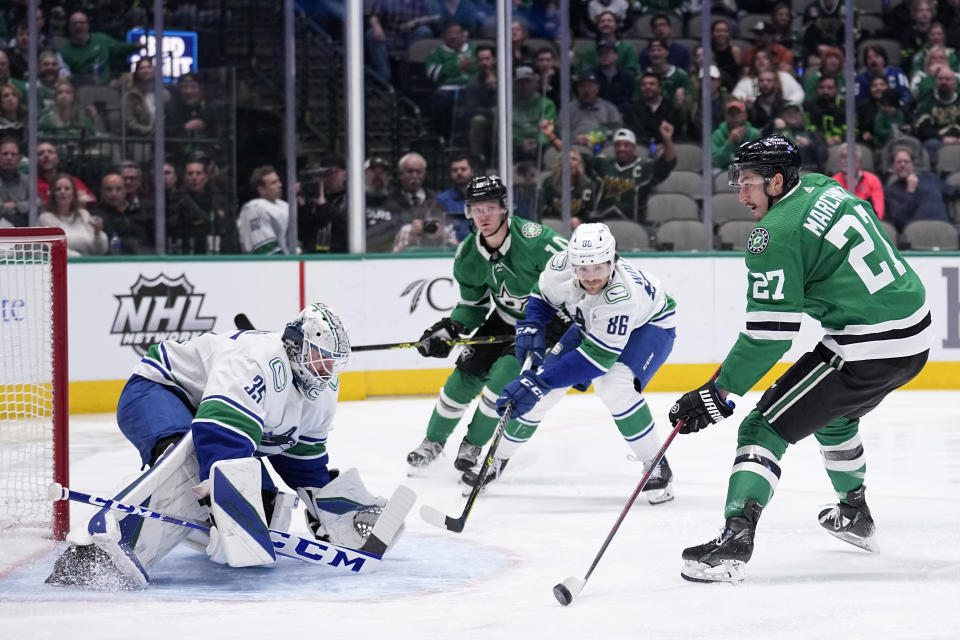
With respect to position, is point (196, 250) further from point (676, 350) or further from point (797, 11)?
point (797, 11)

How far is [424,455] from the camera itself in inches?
181

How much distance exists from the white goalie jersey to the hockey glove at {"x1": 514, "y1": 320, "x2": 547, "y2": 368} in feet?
3.26

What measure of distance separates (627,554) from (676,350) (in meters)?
3.61

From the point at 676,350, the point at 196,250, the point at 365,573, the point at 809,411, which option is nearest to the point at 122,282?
the point at 196,250

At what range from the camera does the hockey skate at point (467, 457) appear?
14.5ft

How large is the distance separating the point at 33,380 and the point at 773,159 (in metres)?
2.37

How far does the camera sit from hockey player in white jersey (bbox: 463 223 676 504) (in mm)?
3691

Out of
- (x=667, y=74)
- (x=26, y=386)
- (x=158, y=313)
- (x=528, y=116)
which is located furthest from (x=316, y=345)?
(x=667, y=74)

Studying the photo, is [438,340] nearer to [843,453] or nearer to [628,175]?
[843,453]

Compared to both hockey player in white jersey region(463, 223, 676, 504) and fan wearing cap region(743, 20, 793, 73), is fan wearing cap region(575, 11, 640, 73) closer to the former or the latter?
fan wearing cap region(743, 20, 793, 73)

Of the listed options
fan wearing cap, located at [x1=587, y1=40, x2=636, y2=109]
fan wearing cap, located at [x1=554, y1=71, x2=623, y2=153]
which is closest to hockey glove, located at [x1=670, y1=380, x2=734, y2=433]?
fan wearing cap, located at [x1=554, y1=71, x2=623, y2=153]

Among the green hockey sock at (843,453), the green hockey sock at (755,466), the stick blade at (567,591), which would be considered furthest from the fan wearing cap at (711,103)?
the stick blade at (567,591)

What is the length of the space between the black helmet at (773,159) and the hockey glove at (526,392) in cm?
108

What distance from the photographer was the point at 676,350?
673 cm
